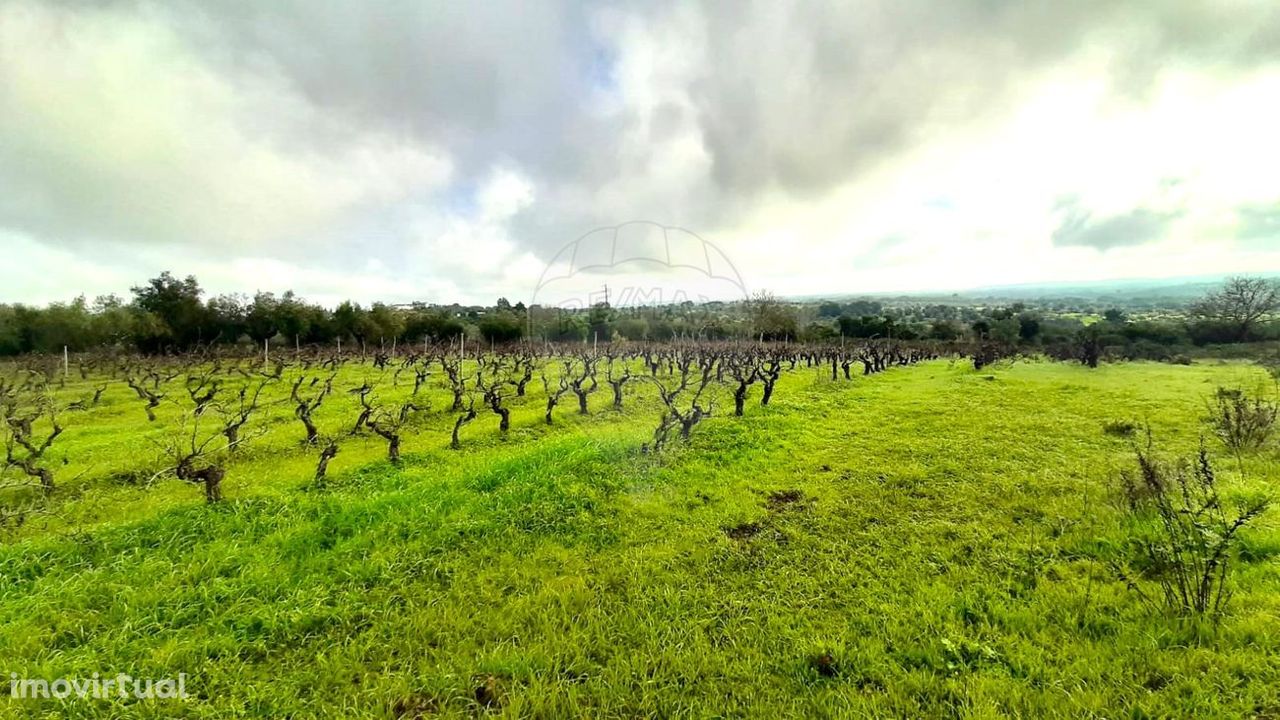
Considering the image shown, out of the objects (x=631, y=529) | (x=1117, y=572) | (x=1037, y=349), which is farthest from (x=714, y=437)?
(x=1037, y=349)

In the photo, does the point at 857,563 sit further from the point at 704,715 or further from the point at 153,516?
the point at 153,516

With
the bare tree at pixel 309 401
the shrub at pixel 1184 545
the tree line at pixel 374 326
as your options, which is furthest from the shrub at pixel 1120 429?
the bare tree at pixel 309 401

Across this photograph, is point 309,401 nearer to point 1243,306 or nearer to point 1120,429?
point 1120,429

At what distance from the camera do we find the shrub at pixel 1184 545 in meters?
3.73

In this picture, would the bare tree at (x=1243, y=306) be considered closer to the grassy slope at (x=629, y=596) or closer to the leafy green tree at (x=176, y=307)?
the grassy slope at (x=629, y=596)

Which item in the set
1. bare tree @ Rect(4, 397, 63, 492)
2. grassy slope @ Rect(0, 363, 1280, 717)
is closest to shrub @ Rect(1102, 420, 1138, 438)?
grassy slope @ Rect(0, 363, 1280, 717)

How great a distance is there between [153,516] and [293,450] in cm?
425

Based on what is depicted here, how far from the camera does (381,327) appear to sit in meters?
45.1

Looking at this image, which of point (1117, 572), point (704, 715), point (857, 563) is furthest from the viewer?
point (857, 563)
